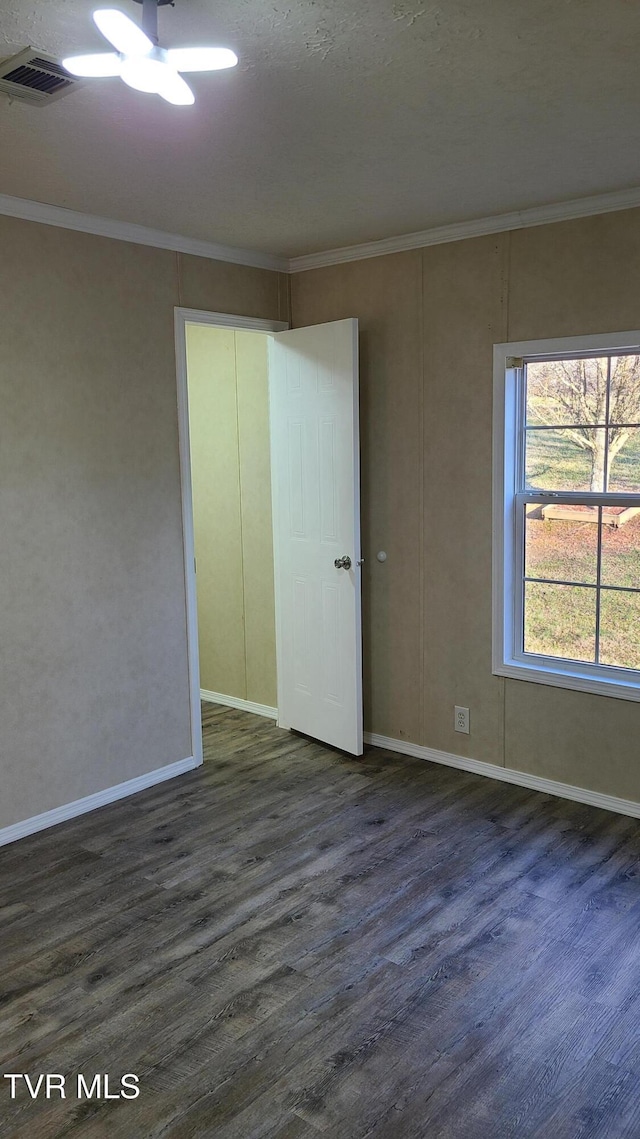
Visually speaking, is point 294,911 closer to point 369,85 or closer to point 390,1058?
point 390,1058

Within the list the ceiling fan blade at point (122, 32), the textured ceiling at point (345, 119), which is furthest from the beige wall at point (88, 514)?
the ceiling fan blade at point (122, 32)

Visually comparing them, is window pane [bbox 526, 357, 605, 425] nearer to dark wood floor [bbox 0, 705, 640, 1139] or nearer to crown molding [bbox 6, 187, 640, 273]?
crown molding [bbox 6, 187, 640, 273]

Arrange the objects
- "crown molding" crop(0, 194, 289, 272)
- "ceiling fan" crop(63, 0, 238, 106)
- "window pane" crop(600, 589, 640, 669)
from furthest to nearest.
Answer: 1. "window pane" crop(600, 589, 640, 669)
2. "crown molding" crop(0, 194, 289, 272)
3. "ceiling fan" crop(63, 0, 238, 106)

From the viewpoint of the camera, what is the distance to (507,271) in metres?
3.78

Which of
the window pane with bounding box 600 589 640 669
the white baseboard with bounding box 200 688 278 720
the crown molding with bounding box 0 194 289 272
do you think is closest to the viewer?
the crown molding with bounding box 0 194 289 272

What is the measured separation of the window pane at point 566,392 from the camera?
3.63 metres

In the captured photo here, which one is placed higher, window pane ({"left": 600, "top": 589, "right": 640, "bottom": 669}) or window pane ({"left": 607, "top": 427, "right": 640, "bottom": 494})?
window pane ({"left": 607, "top": 427, "right": 640, "bottom": 494})

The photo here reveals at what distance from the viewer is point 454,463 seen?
4074 mm

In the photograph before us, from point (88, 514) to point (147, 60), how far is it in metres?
2.21

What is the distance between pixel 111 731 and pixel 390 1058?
212cm

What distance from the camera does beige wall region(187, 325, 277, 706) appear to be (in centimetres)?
493

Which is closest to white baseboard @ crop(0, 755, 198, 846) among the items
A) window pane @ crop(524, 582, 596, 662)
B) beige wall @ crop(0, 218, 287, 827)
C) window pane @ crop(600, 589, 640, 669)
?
beige wall @ crop(0, 218, 287, 827)

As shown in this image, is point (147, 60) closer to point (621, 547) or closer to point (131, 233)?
point (131, 233)

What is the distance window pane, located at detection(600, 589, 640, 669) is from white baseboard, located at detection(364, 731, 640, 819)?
60 cm
